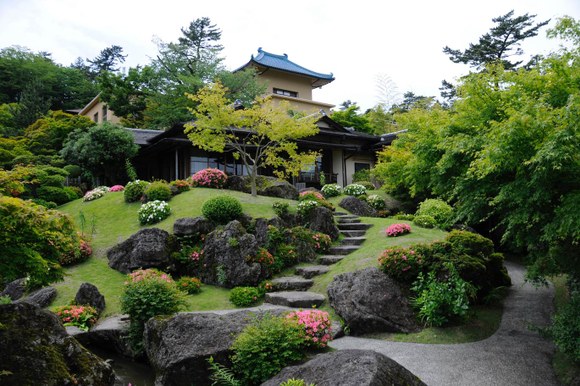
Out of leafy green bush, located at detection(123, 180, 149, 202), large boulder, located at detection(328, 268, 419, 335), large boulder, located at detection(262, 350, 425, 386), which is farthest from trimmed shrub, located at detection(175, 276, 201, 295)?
leafy green bush, located at detection(123, 180, 149, 202)

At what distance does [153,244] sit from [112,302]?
2269mm

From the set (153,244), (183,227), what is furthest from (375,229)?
(153,244)

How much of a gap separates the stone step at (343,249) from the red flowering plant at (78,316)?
7.66m

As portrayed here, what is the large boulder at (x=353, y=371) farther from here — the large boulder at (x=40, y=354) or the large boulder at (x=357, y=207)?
the large boulder at (x=357, y=207)

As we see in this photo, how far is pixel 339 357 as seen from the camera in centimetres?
504

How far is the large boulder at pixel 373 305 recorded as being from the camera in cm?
890

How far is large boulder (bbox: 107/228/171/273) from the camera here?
1247 cm

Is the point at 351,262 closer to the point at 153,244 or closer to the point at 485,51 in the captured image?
the point at 153,244

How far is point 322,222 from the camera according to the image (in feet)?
49.6

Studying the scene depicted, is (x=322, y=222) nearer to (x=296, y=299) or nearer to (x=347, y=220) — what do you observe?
(x=347, y=220)

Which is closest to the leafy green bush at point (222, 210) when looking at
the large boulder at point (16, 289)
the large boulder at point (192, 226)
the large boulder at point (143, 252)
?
the large boulder at point (192, 226)

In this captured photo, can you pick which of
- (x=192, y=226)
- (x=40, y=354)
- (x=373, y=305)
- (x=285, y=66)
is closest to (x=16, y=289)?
(x=192, y=226)

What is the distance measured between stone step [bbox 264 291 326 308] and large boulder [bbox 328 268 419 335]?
2.31 ft

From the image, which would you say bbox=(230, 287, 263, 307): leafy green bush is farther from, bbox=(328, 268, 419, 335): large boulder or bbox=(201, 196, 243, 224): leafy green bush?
bbox=(201, 196, 243, 224): leafy green bush
